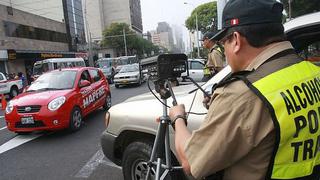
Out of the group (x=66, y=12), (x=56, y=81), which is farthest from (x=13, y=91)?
(x=66, y=12)

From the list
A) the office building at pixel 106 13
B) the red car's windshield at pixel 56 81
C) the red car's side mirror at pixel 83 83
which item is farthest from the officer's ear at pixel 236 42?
the office building at pixel 106 13

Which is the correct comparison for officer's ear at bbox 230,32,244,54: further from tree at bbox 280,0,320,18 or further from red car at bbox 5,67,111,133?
tree at bbox 280,0,320,18

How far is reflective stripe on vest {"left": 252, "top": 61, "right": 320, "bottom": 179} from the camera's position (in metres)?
1.37

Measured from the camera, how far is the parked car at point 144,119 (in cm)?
300

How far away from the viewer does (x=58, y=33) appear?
5078 cm

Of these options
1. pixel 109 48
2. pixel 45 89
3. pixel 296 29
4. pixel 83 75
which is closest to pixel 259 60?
pixel 296 29

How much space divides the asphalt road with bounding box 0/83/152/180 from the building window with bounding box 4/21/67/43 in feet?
103

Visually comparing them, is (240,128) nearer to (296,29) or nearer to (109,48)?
(296,29)

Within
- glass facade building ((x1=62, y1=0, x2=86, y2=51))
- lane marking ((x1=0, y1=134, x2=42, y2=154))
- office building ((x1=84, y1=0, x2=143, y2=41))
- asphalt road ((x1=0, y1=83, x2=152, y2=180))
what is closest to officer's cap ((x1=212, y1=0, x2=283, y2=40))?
asphalt road ((x1=0, y1=83, x2=152, y2=180))

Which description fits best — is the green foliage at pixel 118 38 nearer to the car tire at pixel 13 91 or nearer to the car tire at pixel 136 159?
the car tire at pixel 13 91

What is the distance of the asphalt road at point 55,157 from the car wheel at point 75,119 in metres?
0.15

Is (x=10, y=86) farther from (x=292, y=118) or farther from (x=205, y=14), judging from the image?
(x=205, y=14)

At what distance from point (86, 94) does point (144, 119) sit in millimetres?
5778

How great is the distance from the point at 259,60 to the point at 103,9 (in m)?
120
